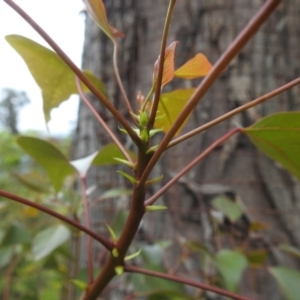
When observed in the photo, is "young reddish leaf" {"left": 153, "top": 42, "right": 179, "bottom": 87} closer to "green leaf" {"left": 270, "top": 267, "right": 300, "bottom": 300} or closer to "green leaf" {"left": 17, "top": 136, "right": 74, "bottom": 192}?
"green leaf" {"left": 17, "top": 136, "right": 74, "bottom": 192}

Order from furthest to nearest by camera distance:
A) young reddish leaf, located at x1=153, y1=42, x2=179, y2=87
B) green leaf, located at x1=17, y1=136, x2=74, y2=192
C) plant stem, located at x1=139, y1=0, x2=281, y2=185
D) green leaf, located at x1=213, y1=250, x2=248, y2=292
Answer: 1. green leaf, located at x1=213, y1=250, x2=248, y2=292
2. green leaf, located at x1=17, y1=136, x2=74, y2=192
3. young reddish leaf, located at x1=153, y1=42, x2=179, y2=87
4. plant stem, located at x1=139, y1=0, x2=281, y2=185

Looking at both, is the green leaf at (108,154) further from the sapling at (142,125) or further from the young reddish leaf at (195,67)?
the young reddish leaf at (195,67)

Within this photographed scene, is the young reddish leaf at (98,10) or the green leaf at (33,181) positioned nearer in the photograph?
the young reddish leaf at (98,10)

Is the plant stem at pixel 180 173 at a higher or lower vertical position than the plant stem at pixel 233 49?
lower

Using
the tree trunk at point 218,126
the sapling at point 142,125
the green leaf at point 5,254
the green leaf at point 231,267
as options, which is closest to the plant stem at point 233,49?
the sapling at point 142,125

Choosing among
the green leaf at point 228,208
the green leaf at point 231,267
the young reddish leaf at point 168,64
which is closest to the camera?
the young reddish leaf at point 168,64

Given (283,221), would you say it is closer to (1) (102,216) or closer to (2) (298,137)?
(1) (102,216)

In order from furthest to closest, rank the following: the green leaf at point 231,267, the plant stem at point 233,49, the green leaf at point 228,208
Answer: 1. the green leaf at point 228,208
2. the green leaf at point 231,267
3. the plant stem at point 233,49

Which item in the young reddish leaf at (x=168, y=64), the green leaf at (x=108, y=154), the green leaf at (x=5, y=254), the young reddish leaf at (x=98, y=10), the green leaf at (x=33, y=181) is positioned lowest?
the green leaf at (x=5, y=254)

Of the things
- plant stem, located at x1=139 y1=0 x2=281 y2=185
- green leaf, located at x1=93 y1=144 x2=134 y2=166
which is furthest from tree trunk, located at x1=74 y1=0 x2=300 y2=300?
plant stem, located at x1=139 y1=0 x2=281 y2=185
